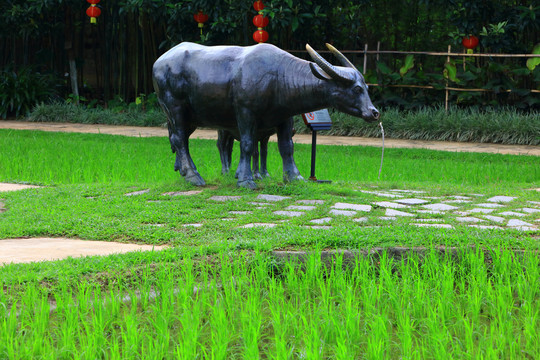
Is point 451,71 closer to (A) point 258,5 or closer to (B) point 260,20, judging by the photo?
(B) point 260,20

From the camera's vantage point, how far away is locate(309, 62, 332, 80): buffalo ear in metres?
5.16

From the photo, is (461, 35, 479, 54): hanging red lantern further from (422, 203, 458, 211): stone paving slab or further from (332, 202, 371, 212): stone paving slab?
(332, 202, 371, 212): stone paving slab

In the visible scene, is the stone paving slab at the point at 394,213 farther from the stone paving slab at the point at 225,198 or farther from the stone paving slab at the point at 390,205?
the stone paving slab at the point at 225,198

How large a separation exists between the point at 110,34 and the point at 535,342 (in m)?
14.8

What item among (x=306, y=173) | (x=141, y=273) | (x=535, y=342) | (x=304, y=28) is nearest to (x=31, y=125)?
(x=304, y=28)

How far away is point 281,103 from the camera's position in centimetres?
544

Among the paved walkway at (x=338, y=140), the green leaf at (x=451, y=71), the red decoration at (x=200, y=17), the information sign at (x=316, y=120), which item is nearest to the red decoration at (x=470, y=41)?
the green leaf at (x=451, y=71)

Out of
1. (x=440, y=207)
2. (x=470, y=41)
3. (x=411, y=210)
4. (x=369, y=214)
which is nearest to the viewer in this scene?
(x=369, y=214)

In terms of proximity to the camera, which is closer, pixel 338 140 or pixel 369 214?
pixel 369 214

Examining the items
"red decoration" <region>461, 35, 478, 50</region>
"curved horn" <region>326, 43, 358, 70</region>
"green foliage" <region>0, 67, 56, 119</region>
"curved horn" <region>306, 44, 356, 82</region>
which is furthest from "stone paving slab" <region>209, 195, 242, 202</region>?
"green foliage" <region>0, 67, 56, 119</region>

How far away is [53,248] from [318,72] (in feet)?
7.81

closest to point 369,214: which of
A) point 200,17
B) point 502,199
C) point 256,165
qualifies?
point 502,199

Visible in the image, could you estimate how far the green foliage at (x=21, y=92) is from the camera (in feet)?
48.7

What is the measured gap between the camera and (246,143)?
5.47 meters
